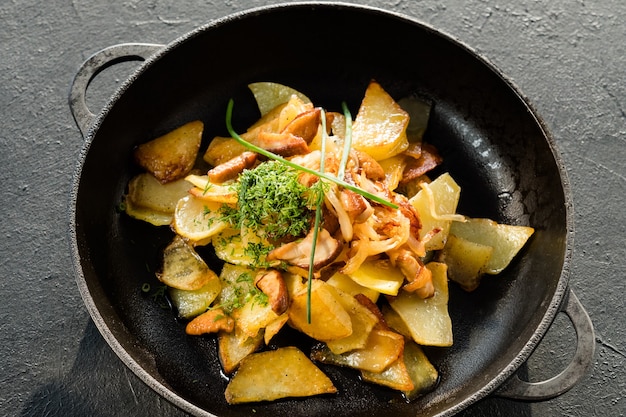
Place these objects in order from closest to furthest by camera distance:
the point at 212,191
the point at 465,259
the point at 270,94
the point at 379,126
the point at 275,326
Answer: the point at 275,326 → the point at 212,191 → the point at 465,259 → the point at 379,126 → the point at 270,94

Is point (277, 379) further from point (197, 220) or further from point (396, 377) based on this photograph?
point (197, 220)

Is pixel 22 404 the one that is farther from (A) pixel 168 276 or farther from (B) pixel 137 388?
(A) pixel 168 276

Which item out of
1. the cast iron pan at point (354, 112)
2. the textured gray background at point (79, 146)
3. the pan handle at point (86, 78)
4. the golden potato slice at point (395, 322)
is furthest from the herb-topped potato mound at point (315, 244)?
the textured gray background at point (79, 146)

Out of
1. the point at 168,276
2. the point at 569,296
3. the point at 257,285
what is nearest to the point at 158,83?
the point at 168,276

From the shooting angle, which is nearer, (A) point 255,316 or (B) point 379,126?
(A) point 255,316

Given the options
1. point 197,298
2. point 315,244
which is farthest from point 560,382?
point 197,298

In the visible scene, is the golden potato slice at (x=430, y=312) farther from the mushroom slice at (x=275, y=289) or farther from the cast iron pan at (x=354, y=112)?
the mushroom slice at (x=275, y=289)
